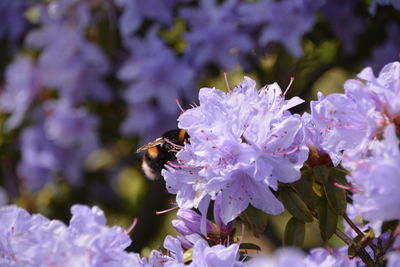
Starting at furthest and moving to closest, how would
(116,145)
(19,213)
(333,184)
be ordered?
1. (116,145)
2. (19,213)
3. (333,184)

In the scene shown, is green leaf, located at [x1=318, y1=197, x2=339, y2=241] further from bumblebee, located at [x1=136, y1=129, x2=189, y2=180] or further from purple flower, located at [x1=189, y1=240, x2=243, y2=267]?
bumblebee, located at [x1=136, y1=129, x2=189, y2=180]

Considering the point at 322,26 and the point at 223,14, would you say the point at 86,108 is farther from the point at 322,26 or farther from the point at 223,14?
the point at 322,26

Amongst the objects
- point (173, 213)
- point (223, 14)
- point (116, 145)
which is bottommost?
point (173, 213)

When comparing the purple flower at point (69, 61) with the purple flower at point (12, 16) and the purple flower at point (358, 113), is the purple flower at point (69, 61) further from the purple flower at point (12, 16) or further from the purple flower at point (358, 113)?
the purple flower at point (358, 113)

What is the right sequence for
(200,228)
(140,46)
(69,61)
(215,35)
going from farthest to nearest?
(69,61), (140,46), (215,35), (200,228)

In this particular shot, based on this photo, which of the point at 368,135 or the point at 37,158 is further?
the point at 37,158

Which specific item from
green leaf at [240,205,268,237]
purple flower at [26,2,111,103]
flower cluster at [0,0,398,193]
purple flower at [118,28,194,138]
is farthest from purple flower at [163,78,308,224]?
purple flower at [26,2,111,103]

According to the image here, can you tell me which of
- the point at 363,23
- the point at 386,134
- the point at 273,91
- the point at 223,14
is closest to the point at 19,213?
the point at 273,91

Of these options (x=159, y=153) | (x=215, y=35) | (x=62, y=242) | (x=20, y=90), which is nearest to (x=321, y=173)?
(x=62, y=242)

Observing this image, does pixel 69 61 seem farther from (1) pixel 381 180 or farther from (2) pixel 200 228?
(1) pixel 381 180
